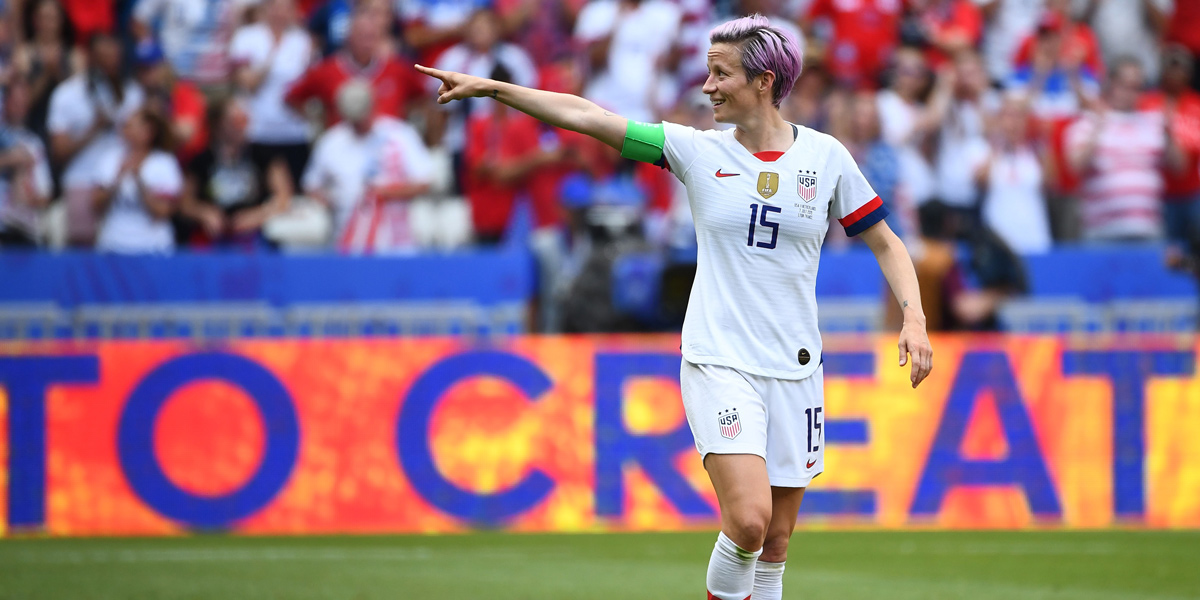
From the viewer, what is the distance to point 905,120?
13.7 metres

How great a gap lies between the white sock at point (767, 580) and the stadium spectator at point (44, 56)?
383 inches

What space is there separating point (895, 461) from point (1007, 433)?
879 millimetres

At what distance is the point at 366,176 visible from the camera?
12828 mm

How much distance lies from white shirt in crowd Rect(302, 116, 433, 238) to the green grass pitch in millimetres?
3349

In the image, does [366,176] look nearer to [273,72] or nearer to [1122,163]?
[273,72]

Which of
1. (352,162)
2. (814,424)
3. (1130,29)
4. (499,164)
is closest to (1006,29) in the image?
(1130,29)

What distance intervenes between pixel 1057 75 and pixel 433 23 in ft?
20.1

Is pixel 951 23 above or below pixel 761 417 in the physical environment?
above

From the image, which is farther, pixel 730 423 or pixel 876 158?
pixel 876 158

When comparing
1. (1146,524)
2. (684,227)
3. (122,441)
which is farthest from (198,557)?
(1146,524)

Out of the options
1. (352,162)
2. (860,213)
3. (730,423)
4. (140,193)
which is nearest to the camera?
(730,423)

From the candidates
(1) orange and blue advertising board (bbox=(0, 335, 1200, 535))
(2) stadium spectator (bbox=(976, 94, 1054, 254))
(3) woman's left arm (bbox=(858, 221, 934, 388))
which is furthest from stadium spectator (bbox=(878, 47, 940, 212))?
(3) woman's left arm (bbox=(858, 221, 934, 388))

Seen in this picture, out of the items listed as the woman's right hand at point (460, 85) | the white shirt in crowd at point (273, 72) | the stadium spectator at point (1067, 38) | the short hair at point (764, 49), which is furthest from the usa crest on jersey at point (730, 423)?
the stadium spectator at point (1067, 38)

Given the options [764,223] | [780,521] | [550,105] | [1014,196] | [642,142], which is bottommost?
[780,521]
